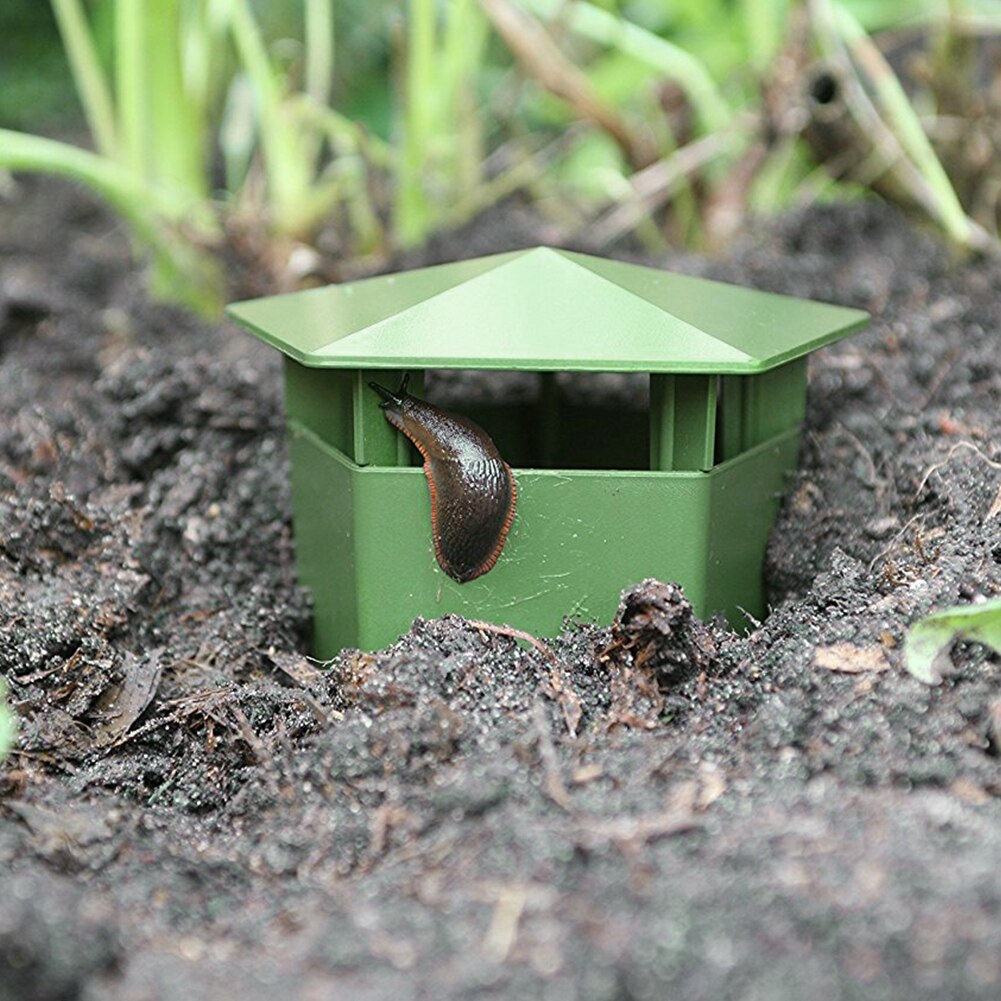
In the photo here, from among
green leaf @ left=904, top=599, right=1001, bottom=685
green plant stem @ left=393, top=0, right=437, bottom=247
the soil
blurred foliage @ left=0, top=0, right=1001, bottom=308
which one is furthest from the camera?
green plant stem @ left=393, top=0, right=437, bottom=247

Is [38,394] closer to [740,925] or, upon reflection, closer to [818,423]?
[818,423]

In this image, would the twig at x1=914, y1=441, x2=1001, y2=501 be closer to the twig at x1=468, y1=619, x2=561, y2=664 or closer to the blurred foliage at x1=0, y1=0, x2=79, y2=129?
the twig at x1=468, y1=619, x2=561, y2=664

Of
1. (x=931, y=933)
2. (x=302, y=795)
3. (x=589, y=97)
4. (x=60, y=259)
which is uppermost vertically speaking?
(x=589, y=97)

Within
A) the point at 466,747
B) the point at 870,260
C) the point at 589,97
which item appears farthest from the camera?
the point at 589,97

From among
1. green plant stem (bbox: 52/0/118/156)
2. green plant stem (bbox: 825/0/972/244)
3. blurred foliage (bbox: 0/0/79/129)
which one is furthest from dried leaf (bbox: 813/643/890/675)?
blurred foliage (bbox: 0/0/79/129)

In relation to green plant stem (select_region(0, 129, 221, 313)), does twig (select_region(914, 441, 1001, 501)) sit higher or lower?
lower

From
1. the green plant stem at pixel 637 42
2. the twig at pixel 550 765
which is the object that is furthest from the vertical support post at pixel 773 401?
the green plant stem at pixel 637 42

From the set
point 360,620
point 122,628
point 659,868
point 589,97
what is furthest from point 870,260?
point 659,868
